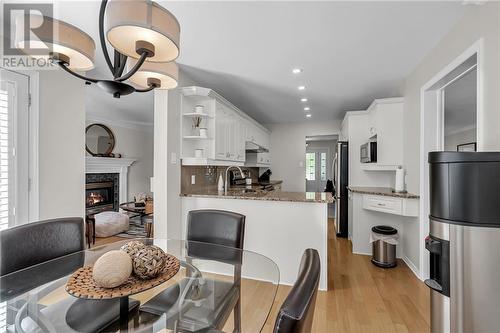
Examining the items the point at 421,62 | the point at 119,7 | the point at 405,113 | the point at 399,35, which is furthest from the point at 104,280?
the point at 405,113

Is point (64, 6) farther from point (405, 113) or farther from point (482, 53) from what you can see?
point (405, 113)

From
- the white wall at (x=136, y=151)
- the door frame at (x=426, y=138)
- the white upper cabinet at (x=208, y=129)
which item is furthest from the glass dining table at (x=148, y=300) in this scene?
the white wall at (x=136, y=151)

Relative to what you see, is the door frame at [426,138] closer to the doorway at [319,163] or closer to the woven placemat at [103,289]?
the woven placemat at [103,289]

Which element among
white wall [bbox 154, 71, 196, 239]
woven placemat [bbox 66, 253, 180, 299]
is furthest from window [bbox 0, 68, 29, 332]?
woven placemat [bbox 66, 253, 180, 299]

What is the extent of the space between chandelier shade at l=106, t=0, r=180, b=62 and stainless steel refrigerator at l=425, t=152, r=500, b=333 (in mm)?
1595

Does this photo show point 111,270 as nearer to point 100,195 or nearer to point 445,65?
point 445,65

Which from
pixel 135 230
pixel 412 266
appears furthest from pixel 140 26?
pixel 135 230

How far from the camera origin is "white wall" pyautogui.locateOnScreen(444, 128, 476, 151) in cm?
536

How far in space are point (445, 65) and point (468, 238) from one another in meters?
1.75

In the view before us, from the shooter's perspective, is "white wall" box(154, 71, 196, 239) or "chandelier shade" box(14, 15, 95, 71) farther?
"white wall" box(154, 71, 196, 239)

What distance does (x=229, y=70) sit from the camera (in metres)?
2.98

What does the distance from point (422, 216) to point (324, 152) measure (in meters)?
5.79

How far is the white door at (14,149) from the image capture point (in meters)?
1.95

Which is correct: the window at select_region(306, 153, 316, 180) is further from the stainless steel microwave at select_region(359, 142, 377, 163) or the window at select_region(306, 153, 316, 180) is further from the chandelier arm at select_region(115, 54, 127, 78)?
the chandelier arm at select_region(115, 54, 127, 78)
